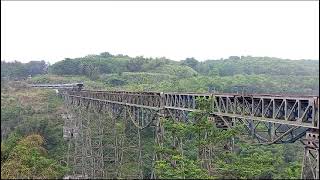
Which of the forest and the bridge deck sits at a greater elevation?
the bridge deck

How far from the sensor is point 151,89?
52.3 m

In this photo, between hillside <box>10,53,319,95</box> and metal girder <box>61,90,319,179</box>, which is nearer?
metal girder <box>61,90,319,179</box>

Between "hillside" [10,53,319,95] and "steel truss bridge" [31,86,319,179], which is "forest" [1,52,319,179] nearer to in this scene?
"hillside" [10,53,319,95]

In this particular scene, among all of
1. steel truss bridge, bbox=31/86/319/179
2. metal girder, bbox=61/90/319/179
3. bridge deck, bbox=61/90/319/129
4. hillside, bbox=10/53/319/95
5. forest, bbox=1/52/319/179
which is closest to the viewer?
bridge deck, bbox=61/90/319/129

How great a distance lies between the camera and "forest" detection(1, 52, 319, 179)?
15930mm

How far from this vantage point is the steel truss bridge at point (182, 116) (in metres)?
13.1

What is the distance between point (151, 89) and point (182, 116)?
2928 centimetres

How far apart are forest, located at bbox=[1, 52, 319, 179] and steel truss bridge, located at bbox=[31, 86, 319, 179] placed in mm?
1008

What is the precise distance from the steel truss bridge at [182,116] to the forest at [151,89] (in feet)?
3.31

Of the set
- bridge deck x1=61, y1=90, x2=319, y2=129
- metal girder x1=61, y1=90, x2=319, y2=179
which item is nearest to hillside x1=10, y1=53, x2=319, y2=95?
metal girder x1=61, y1=90, x2=319, y2=179

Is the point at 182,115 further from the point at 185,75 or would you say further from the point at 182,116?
the point at 185,75

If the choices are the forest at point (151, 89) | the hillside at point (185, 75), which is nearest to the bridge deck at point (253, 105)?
the forest at point (151, 89)

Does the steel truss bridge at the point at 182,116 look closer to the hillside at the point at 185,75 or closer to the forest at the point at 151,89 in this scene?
the forest at the point at 151,89

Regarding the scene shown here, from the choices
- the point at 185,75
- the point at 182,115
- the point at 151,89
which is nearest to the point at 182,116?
the point at 182,115
